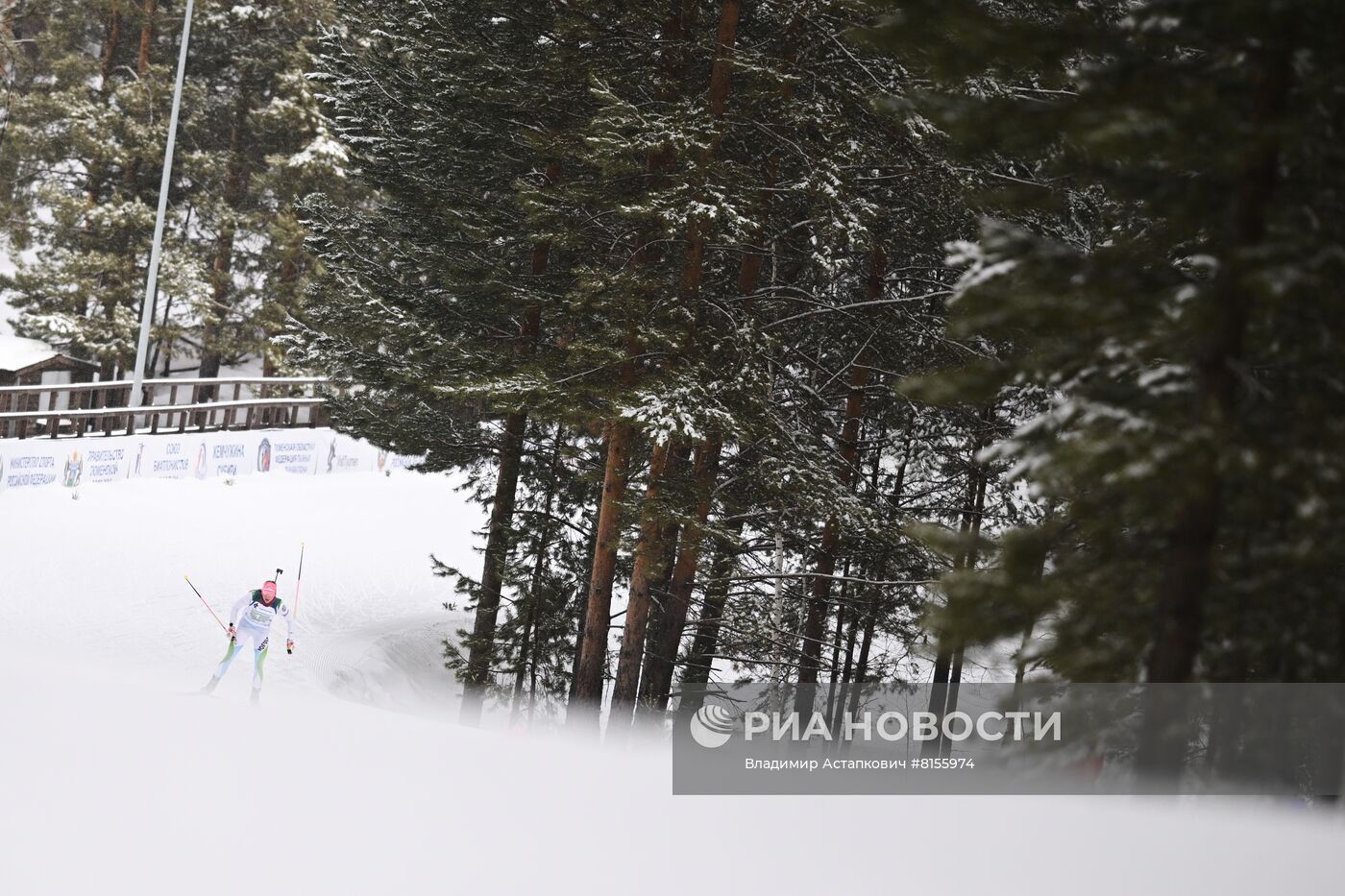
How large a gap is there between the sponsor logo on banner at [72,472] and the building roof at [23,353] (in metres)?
11.8

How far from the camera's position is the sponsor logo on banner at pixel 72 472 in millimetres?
23969

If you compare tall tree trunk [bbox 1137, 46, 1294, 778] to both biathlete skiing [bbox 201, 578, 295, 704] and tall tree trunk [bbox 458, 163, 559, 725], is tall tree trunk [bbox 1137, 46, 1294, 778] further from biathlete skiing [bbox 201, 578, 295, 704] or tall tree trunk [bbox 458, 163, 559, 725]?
tall tree trunk [bbox 458, 163, 559, 725]

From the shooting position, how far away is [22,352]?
114 ft

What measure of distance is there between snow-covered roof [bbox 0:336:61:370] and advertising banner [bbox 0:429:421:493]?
31.1ft

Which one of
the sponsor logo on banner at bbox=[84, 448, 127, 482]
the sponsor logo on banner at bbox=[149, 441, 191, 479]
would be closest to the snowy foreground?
the sponsor logo on banner at bbox=[84, 448, 127, 482]

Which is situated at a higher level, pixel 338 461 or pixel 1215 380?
pixel 1215 380

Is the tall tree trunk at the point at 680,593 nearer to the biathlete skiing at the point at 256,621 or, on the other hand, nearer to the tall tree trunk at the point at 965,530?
the tall tree trunk at the point at 965,530

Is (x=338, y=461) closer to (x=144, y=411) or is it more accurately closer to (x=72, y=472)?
(x=144, y=411)

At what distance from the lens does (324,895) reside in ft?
23.4

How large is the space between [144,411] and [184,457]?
63.1 inches

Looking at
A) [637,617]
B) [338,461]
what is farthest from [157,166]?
[637,617]

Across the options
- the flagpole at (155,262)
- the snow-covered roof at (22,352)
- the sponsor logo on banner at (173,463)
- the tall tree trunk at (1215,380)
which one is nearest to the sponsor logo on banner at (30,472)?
the sponsor logo on banner at (173,463)

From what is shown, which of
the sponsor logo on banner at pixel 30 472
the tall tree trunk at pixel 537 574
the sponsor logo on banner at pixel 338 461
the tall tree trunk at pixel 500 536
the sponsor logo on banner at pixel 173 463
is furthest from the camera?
the sponsor logo on banner at pixel 338 461

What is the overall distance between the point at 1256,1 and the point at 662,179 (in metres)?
8.91
